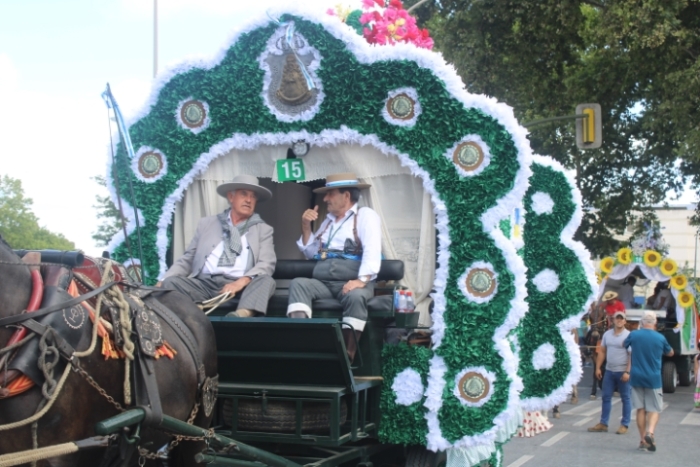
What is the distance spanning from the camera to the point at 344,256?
6496mm

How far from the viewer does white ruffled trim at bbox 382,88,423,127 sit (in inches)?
247

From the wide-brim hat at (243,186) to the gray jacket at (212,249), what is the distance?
0.24 metres

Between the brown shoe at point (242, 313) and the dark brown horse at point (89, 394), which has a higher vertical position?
the brown shoe at point (242, 313)

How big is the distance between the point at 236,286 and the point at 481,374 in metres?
1.81

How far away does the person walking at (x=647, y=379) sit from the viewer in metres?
11.3

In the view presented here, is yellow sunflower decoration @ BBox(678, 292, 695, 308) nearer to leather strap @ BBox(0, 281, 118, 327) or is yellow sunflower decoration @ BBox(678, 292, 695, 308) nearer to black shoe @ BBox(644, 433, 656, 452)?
black shoe @ BBox(644, 433, 656, 452)

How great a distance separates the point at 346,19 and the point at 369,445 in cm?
331

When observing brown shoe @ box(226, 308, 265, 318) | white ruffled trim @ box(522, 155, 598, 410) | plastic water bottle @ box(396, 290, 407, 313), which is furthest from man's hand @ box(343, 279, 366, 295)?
white ruffled trim @ box(522, 155, 598, 410)

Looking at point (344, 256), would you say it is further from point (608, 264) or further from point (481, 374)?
point (608, 264)

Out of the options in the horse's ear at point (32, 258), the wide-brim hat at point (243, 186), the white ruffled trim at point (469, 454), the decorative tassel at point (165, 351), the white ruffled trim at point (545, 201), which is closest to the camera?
the horse's ear at point (32, 258)

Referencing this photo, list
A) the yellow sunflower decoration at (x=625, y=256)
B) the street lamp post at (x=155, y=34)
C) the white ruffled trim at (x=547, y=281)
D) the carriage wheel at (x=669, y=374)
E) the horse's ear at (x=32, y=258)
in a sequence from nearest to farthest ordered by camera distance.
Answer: the horse's ear at (x=32, y=258) → the white ruffled trim at (x=547, y=281) → the street lamp post at (x=155, y=34) → the carriage wheel at (x=669, y=374) → the yellow sunflower decoration at (x=625, y=256)

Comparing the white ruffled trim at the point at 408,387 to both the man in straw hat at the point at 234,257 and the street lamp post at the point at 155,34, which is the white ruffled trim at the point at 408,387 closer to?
the man in straw hat at the point at 234,257

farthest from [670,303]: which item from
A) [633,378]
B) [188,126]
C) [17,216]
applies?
[17,216]

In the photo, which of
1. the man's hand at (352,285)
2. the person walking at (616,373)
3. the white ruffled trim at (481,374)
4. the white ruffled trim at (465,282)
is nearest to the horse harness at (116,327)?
the man's hand at (352,285)
